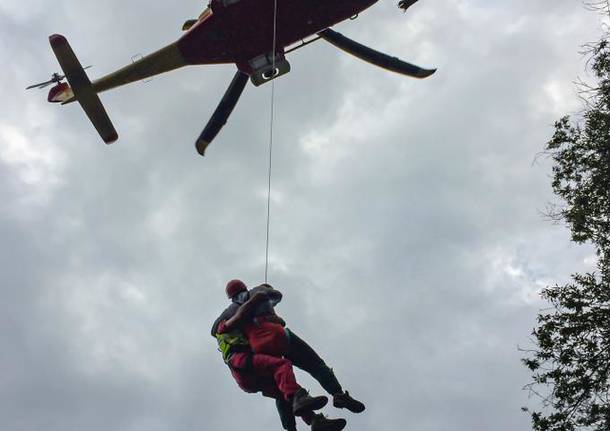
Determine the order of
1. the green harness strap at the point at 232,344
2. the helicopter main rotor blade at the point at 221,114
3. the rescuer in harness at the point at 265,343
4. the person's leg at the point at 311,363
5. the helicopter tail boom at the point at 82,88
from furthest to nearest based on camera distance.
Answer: the helicopter tail boom at the point at 82,88
the helicopter main rotor blade at the point at 221,114
the person's leg at the point at 311,363
the green harness strap at the point at 232,344
the rescuer in harness at the point at 265,343

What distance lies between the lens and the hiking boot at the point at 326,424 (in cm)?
635

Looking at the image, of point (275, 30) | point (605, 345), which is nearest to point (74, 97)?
point (275, 30)

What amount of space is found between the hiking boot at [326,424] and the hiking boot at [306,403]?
12cm

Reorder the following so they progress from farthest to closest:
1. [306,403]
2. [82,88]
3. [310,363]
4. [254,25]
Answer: [82,88] → [254,25] → [310,363] → [306,403]

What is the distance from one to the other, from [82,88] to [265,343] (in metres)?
6.63

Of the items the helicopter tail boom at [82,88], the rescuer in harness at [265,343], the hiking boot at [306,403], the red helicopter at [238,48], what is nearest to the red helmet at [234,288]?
the rescuer in harness at [265,343]

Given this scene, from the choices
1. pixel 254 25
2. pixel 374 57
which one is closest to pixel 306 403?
pixel 254 25

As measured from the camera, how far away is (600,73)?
1193cm

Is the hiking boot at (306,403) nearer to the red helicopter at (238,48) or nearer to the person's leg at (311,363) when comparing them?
the person's leg at (311,363)

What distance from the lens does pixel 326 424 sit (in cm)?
637

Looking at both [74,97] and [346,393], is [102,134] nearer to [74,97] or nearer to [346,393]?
[74,97]

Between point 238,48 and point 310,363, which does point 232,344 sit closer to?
point 310,363

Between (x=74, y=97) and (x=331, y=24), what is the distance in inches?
181

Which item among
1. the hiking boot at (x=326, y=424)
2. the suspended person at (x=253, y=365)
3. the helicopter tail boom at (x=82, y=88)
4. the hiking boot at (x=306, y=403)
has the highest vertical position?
the helicopter tail boom at (x=82, y=88)
